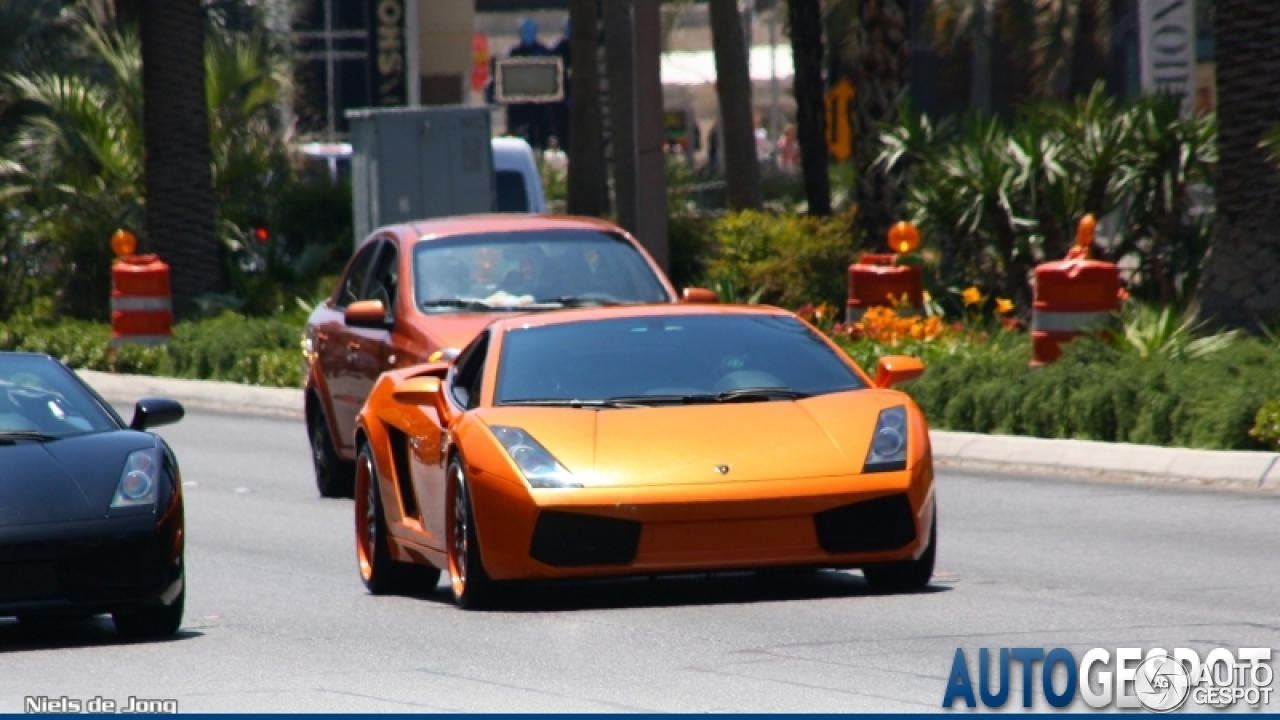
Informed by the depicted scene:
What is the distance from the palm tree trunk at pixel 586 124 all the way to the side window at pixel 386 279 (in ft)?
48.2

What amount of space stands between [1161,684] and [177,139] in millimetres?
22325

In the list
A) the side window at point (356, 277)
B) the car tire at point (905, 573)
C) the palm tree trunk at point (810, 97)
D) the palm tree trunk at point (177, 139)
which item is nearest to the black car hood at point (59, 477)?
the car tire at point (905, 573)

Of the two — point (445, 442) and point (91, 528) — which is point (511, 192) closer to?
point (445, 442)

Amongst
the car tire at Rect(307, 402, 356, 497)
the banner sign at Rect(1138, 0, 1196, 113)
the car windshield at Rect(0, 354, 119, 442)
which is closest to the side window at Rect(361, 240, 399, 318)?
the car tire at Rect(307, 402, 356, 497)

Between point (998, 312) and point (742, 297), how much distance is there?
484 cm

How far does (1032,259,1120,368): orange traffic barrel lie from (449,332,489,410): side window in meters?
8.13

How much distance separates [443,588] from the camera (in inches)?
484

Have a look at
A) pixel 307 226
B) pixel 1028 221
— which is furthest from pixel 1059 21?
pixel 1028 221

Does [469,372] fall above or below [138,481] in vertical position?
above

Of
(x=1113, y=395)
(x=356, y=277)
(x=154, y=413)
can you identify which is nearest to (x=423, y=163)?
(x=356, y=277)

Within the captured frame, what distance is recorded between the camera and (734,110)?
35.3 metres

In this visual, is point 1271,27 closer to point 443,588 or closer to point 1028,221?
point 1028,221

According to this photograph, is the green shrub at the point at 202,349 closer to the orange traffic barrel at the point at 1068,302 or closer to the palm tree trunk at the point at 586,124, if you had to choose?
the palm tree trunk at the point at 586,124

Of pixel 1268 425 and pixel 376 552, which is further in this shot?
pixel 1268 425
